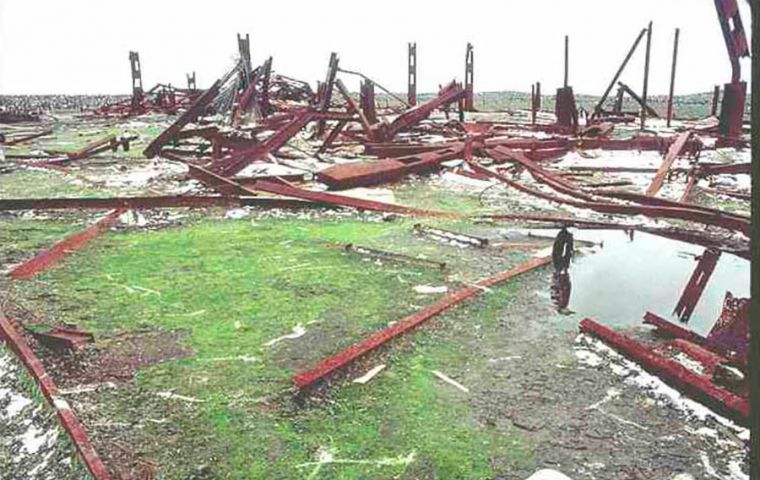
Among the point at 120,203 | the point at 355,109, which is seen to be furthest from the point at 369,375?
the point at 355,109

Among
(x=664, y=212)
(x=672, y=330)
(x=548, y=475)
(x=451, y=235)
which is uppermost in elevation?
(x=664, y=212)

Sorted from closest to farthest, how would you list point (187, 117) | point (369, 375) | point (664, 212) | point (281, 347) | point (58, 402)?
1. point (58, 402)
2. point (369, 375)
3. point (281, 347)
4. point (664, 212)
5. point (187, 117)

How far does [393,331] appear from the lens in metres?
3.40

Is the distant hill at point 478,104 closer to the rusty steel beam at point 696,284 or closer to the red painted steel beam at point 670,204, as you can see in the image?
the red painted steel beam at point 670,204

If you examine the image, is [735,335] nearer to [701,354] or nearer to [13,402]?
[701,354]

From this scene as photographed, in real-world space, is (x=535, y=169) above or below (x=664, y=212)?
above

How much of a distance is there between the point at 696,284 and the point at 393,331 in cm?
249

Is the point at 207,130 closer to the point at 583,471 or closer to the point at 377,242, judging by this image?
the point at 377,242

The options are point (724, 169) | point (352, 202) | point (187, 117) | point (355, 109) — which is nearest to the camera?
point (352, 202)

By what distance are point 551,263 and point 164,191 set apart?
5.89 metres

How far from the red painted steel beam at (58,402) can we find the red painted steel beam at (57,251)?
4.06 feet

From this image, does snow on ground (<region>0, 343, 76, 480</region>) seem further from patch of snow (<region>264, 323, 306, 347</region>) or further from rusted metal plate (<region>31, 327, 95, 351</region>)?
patch of snow (<region>264, 323, 306, 347</region>)

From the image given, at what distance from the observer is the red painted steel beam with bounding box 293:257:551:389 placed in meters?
2.88

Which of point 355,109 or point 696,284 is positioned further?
point 355,109
